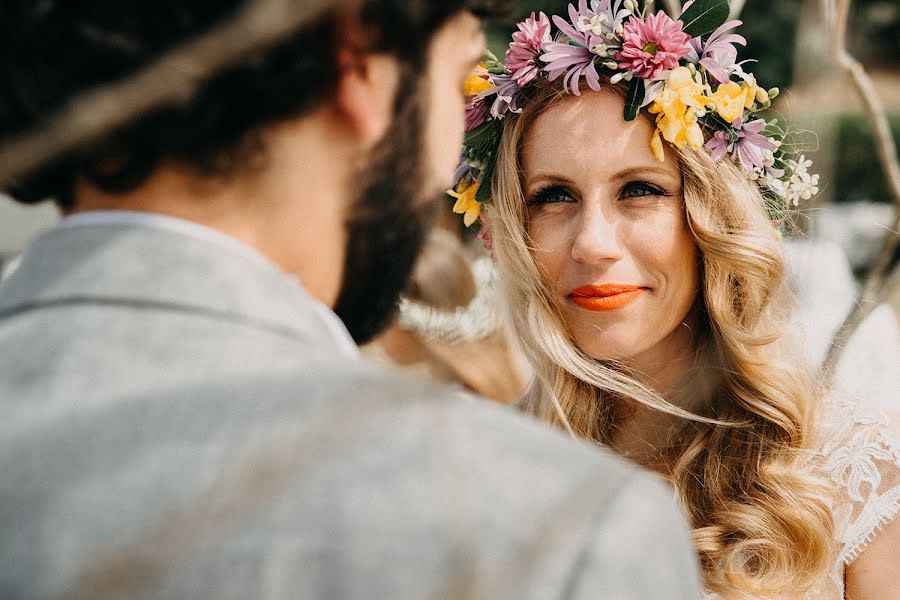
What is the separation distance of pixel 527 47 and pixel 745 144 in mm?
683

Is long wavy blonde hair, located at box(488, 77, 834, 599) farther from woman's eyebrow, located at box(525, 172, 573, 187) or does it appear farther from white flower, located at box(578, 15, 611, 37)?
white flower, located at box(578, 15, 611, 37)

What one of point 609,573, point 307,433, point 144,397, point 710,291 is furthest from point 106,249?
point 710,291

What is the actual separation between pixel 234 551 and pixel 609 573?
362 mm

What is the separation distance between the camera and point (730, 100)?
2.40 m

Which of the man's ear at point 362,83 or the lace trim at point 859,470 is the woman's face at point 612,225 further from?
the man's ear at point 362,83

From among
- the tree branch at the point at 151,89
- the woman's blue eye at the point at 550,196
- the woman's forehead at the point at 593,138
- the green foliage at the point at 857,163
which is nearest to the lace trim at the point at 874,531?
the woman's forehead at the point at 593,138

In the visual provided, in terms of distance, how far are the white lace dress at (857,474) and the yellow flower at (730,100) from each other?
34.1 inches

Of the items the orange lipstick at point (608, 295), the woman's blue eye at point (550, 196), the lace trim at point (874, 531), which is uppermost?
the woman's blue eye at point (550, 196)

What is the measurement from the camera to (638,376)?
2.53 m

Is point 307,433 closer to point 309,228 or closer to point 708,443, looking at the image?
point 309,228

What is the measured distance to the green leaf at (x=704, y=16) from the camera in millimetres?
2363

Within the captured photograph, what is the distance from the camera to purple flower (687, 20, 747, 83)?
2.42 meters

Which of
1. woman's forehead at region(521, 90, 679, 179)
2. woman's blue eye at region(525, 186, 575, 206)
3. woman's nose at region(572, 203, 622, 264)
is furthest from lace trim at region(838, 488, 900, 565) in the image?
woman's blue eye at region(525, 186, 575, 206)

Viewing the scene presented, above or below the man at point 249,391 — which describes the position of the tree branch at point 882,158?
below
